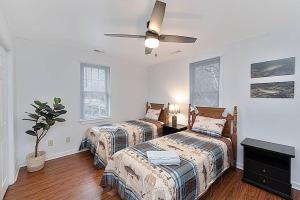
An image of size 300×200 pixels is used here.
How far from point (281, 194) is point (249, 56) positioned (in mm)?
2110

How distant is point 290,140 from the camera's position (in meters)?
2.19

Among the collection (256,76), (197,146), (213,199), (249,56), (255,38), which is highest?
(255,38)

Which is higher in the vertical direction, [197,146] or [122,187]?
[197,146]

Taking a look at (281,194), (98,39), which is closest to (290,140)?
(281,194)

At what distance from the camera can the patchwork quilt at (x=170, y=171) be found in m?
1.44

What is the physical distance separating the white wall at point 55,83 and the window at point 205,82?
1.96 m

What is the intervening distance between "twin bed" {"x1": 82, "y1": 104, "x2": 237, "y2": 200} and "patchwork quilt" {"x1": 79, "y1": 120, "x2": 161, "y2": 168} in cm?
2

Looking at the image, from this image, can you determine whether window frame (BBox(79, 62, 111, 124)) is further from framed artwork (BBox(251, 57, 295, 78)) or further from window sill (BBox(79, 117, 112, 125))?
framed artwork (BBox(251, 57, 295, 78))

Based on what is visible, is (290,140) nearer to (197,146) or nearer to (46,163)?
(197,146)

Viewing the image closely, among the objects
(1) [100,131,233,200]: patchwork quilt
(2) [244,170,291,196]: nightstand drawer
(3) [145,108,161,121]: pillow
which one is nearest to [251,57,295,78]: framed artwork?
(1) [100,131,233,200]: patchwork quilt

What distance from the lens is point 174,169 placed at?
1568mm

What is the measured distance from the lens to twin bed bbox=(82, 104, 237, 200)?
4.82ft

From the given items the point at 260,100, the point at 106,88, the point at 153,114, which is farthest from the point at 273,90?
the point at 106,88

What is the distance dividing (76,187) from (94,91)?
219 centimetres
